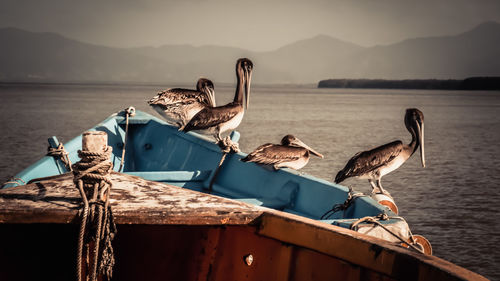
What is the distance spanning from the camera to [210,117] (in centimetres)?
842

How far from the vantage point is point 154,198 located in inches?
109

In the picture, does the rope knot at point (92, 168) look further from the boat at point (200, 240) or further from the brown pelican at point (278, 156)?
the brown pelican at point (278, 156)

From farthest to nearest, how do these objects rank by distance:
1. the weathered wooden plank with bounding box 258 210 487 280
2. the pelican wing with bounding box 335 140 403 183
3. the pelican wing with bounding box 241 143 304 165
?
the pelican wing with bounding box 335 140 403 183, the pelican wing with bounding box 241 143 304 165, the weathered wooden plank with bounding box 258 210 487 280

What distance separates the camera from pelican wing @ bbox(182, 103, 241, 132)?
8.29m

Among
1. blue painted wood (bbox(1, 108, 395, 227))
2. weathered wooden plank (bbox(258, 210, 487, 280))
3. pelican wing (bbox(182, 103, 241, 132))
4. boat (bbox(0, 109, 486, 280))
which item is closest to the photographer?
weathered wooden plank (bbox(258, 210, 487, 280))

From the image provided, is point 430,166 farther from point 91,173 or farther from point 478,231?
point 91,173

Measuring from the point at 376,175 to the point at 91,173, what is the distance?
5019mm

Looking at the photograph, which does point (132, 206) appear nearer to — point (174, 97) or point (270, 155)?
point (270, 155)

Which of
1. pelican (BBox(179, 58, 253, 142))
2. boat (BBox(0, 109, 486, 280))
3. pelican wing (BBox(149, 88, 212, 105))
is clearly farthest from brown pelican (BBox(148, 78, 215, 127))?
boat (BBox(0, 109, 486, 280))

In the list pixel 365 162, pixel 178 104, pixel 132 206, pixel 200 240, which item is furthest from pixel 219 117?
pixel 132 206

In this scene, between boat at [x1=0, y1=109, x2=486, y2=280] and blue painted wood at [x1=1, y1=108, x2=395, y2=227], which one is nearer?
boat at [x1=0, y1=109, x2=486, y2=280]

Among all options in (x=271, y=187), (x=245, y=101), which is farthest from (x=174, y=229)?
(x=245, y=101)

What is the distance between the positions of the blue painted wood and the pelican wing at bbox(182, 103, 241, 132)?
13.6 inches

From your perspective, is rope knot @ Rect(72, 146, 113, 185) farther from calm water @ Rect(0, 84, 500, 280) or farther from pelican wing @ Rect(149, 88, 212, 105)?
pelican wing @ Rect(149, 88, 212, 105)
